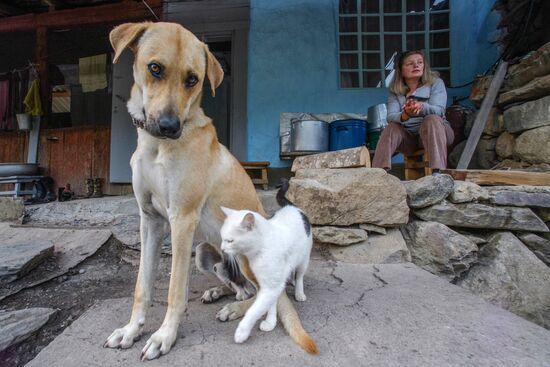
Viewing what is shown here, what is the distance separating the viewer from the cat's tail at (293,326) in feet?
4.58

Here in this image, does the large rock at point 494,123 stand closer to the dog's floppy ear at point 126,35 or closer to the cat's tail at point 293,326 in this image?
the cat's tail at point 293,326

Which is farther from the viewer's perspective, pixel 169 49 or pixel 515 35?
pixel 515 35

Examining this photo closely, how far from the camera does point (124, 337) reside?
1481 mm

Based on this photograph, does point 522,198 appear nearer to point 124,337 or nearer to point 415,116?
point 415,116

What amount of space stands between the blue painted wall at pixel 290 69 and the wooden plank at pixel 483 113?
5.30 ft

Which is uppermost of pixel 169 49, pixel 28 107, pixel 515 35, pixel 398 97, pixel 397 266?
pixel 515 35

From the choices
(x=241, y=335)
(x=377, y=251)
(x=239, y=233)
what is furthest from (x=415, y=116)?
(x=241, y=335)

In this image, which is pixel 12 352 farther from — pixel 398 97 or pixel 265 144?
pixel 265 144

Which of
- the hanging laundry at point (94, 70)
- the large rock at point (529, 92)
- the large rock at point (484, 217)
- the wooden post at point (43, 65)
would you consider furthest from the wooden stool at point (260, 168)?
the hanging laundry at point (94, 70)

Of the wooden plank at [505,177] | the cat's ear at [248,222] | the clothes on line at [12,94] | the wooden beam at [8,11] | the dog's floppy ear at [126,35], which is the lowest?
the cat's ear at [248,222]

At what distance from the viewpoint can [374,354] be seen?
54.7 inches

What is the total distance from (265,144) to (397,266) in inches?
138

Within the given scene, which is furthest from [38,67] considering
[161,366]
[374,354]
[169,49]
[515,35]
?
[515,35]

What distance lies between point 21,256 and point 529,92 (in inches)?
223
